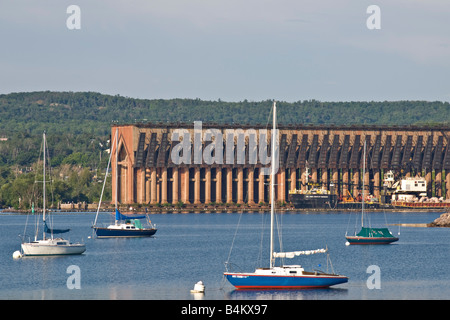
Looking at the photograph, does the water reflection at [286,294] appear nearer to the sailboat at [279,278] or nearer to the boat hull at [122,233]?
the sailboat at [279,278]

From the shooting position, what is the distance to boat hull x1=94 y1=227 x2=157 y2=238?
353 ft

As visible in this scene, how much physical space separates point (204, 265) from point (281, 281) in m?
19.5

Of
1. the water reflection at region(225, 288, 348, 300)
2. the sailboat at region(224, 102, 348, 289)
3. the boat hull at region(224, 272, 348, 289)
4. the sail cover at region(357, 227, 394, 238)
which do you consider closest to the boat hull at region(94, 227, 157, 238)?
the sail cover at region(357, 227, 394, 238)

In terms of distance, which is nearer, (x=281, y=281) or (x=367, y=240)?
(x=281, y=281)

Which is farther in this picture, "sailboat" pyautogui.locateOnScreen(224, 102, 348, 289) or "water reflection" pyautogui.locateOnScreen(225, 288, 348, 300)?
"sailboat" pyautogui.locateOnScreen(224, 102, 348, 289)

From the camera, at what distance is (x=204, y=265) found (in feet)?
252

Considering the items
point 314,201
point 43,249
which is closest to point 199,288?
point 43,249

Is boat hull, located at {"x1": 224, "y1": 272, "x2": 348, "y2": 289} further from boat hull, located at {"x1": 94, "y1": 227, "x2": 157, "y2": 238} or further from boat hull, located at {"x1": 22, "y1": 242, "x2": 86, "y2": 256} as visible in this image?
boat hull, located at {"x1": 94, "y1": 227, "x2": 157, "y2": 238}

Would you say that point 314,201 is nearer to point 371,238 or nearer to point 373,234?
point 373,234

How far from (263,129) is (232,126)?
21.4 ft

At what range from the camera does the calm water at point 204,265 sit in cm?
6000

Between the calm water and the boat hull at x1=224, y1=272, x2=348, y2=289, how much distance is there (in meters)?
0.49
